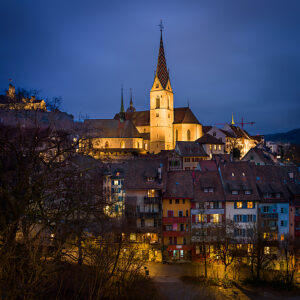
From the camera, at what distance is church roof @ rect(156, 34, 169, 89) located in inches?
3935

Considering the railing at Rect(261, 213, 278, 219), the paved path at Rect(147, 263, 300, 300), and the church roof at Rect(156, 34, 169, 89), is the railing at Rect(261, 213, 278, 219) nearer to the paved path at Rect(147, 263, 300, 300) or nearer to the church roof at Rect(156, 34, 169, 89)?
the paved path at Rect(147, 263, 300, 300)

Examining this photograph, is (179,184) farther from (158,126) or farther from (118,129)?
(158,126)

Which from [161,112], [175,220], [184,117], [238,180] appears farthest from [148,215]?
[184,117]

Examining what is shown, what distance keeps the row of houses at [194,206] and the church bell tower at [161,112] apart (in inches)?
2253

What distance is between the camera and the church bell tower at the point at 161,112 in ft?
318

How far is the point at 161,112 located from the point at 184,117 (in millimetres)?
7122

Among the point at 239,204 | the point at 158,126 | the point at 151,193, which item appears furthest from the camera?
the point at 158,126

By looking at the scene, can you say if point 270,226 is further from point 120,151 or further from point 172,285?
point 120,151

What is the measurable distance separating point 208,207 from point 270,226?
6982 mm

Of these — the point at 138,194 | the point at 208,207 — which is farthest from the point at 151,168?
the point at 208,207

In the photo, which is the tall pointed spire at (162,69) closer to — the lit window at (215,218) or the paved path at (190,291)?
the lit window at (215,218)

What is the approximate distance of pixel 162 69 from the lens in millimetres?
101062

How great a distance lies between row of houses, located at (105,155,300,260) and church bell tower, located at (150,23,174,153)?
188ft

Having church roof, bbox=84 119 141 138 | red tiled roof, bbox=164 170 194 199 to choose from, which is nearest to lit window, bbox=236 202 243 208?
red tiled roof, bbox=164 170 194 199
